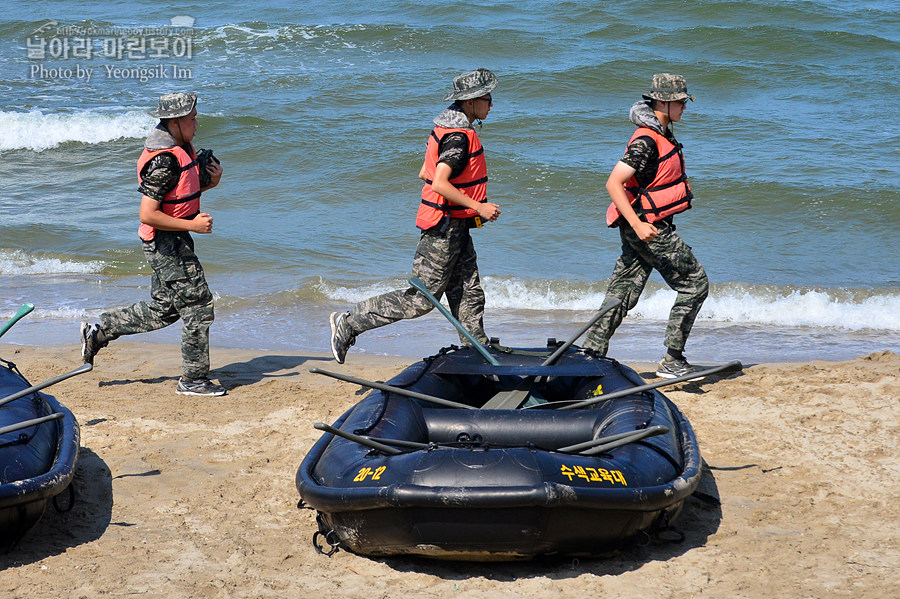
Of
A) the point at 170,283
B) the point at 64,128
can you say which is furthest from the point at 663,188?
the point at 64,128

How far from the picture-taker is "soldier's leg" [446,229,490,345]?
5.86 m

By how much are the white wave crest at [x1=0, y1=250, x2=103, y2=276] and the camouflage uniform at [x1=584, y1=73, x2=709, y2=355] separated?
18.6ft

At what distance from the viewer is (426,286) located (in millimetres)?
5820

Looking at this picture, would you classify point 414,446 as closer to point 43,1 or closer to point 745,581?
point 745,581

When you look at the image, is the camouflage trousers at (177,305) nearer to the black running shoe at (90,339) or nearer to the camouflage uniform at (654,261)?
the black running shoe at (90,339)

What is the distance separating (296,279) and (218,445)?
162 inches

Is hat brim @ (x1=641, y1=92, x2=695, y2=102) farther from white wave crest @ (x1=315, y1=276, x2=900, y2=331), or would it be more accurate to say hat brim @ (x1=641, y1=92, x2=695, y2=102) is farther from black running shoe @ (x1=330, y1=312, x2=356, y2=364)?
white wave crest @ (x1=315, y1=276, x2=900, y2=331)

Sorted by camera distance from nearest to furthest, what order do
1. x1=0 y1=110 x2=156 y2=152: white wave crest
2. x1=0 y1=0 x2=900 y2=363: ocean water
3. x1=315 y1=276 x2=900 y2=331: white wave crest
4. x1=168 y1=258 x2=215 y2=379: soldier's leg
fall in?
1. x1=168 y1=258 x2=215 y2=379: soldier's leg
2. x1=315 y1=276 x2=900 y2=331: white wave crest
3. x1=0 y1=0 x2=900 y2=363: ocean water
4. x1=0 y1=110 x2=156 y2=152: white wave crest

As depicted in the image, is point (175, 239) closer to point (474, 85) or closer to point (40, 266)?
point (474, 85)

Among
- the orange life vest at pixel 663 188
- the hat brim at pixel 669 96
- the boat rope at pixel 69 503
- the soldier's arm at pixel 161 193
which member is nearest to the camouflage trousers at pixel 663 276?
the orange life vest at pixel 663 188

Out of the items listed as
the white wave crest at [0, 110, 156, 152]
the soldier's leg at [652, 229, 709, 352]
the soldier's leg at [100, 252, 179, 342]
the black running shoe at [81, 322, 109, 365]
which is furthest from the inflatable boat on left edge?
the white wave crest at [0, 110, 156, 152]

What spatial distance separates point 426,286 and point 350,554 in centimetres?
216

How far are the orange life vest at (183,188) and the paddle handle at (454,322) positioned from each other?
4.41ft

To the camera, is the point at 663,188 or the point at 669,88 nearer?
the point at 669,88
